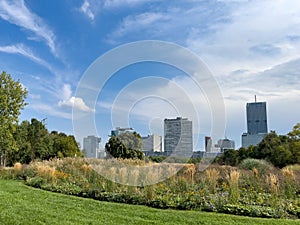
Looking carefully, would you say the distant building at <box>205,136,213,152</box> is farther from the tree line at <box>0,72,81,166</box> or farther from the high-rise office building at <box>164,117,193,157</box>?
the tree line at <box>0,72,81,166</box>

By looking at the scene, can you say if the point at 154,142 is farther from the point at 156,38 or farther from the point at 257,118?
the point at 257,118

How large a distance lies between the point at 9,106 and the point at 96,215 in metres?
16.1

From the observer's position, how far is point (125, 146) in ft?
53.3

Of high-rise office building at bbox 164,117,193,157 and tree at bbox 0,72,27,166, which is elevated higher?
tree at bbox 0,72,27,166

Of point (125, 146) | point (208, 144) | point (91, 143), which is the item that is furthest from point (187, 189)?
point (125, 146)

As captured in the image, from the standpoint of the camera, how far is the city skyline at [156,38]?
8.13 metres

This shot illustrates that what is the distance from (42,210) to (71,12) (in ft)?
21.5

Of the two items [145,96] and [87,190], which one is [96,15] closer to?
[145,96]

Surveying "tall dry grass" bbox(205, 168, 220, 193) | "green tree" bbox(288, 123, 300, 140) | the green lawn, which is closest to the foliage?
"green tree" bbox(288, 123, 300, 140)

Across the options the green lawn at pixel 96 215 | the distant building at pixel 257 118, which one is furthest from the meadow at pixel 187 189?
the distant building at pixel 257 118

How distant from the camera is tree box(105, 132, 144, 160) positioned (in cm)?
1470

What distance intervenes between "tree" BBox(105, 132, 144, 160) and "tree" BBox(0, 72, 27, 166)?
270 inches

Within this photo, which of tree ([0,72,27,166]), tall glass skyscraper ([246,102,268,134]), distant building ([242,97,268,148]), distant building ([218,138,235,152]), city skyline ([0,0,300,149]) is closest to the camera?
city skyline ([0,0,300,149])

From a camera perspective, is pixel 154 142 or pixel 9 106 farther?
pixel 9 106
